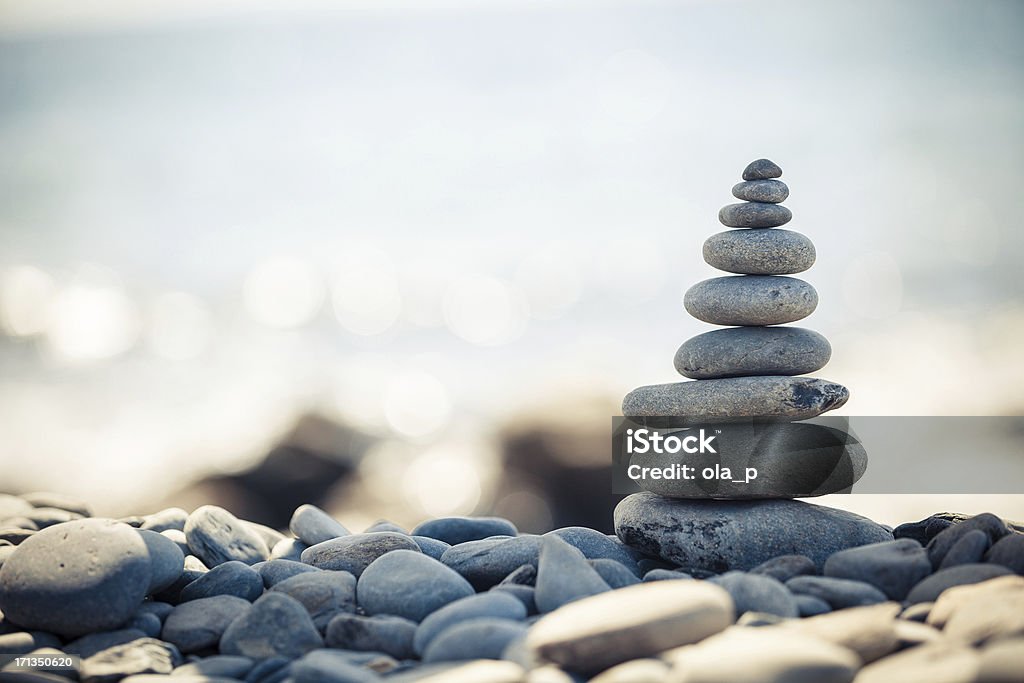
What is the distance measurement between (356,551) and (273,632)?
1272 mm

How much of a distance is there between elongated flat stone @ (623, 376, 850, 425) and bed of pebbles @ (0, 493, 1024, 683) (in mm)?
573

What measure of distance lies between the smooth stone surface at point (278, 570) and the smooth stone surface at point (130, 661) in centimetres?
85

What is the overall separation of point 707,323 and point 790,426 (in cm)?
87

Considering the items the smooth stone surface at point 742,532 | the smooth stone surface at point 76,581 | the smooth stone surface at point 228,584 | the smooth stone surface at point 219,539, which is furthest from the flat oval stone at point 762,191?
the smooth stone surface at point 76,581

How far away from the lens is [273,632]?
3.95 metres

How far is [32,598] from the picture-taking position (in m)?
4.16

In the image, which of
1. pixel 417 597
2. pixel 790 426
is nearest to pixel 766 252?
pixel 790 426

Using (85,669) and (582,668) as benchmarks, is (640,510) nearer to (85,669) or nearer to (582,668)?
(582,668)

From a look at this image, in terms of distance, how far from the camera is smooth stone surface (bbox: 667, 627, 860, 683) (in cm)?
269

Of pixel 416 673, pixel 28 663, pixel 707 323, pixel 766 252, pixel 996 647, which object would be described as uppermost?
pixel 766 252

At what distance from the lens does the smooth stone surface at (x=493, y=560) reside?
4.89m

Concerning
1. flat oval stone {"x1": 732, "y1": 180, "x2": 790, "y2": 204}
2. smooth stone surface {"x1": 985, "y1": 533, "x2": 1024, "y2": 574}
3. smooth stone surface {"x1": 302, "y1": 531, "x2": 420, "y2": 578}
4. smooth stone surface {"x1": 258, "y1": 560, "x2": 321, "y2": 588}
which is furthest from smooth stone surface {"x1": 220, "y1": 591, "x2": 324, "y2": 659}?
flat oval stone {"x1": 732, "y1": 180, "x2": 790, "y2": 204}

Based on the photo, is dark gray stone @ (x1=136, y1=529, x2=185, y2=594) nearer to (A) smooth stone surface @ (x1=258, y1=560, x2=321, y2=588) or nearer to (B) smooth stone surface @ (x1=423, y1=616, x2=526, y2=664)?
(A) smooth stone surface @ (x1=258, y1=560, x2=321, y2=588)

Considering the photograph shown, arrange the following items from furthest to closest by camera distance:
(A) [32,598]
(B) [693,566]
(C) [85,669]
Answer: (B) [693,566], (A) [32,598], (C) [85,669]
